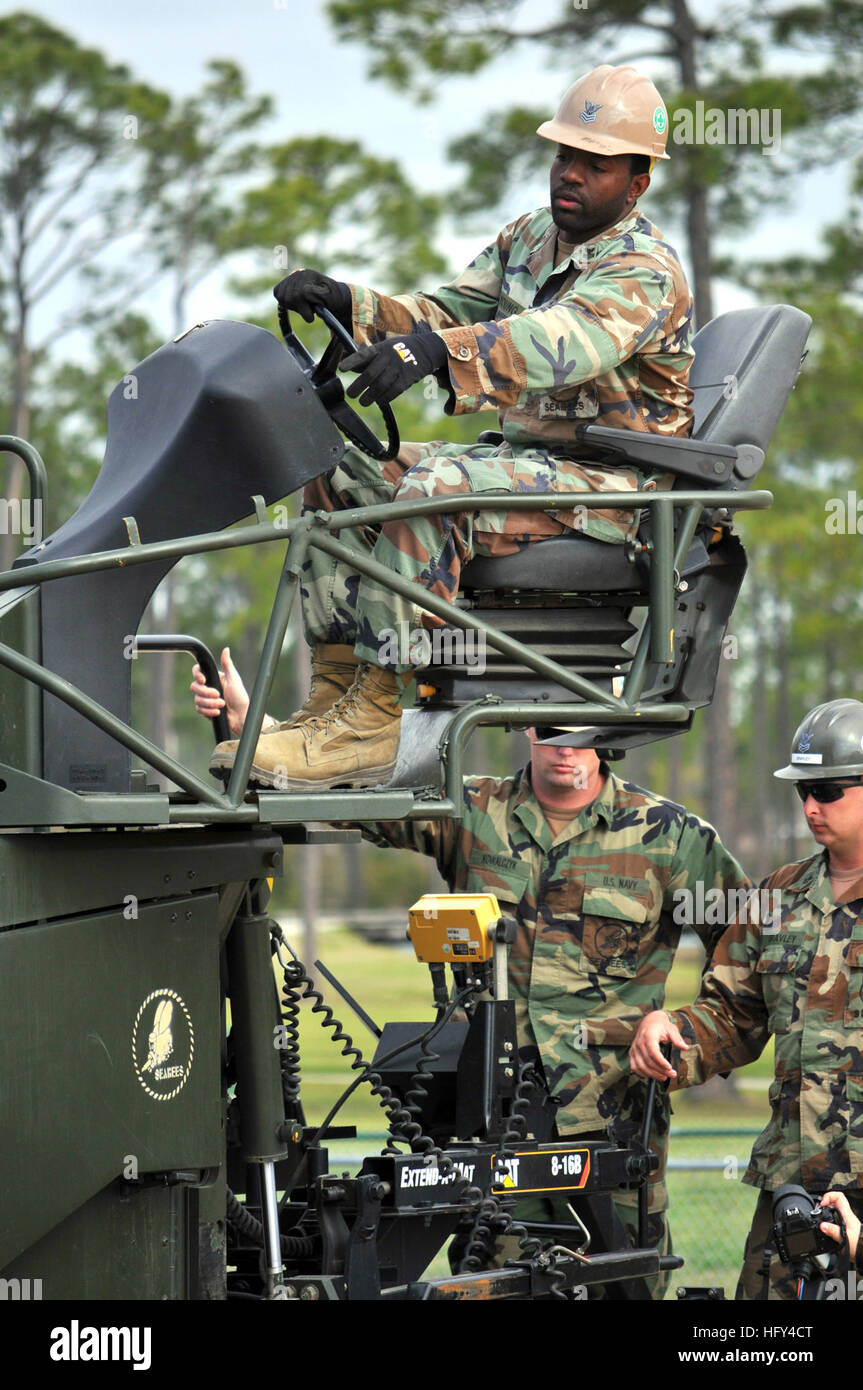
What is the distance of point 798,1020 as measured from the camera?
16.1 ft

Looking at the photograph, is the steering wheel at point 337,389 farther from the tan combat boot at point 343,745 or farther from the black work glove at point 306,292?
the tan combat boot at point 343,745

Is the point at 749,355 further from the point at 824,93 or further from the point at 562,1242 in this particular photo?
the point at 824,93

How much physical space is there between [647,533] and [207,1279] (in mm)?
2079

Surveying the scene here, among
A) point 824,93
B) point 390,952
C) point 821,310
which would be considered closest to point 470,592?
point 824,93

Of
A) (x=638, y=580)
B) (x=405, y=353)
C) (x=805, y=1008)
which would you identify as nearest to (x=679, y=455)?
(x=638, y=580)

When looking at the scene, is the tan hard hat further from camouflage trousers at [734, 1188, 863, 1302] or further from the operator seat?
camouflage trousers at [734, 1188, 863, 1302]

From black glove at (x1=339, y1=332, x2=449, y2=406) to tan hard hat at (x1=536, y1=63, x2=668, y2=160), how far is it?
2.63 ft

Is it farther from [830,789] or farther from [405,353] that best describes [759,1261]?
[405,353]

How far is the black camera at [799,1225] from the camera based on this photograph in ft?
14.3


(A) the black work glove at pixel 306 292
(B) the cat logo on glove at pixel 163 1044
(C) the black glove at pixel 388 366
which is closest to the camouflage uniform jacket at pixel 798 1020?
(B) the cat logo on glove at pixel 163 1044

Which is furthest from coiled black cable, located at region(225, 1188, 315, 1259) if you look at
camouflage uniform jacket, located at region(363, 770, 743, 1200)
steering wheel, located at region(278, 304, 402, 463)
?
steering wheel, located at region(278, 304, 402, 463)

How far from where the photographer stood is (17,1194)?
3.65m

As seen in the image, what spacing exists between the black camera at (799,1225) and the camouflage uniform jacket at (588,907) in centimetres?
89

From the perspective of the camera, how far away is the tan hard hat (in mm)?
4449
